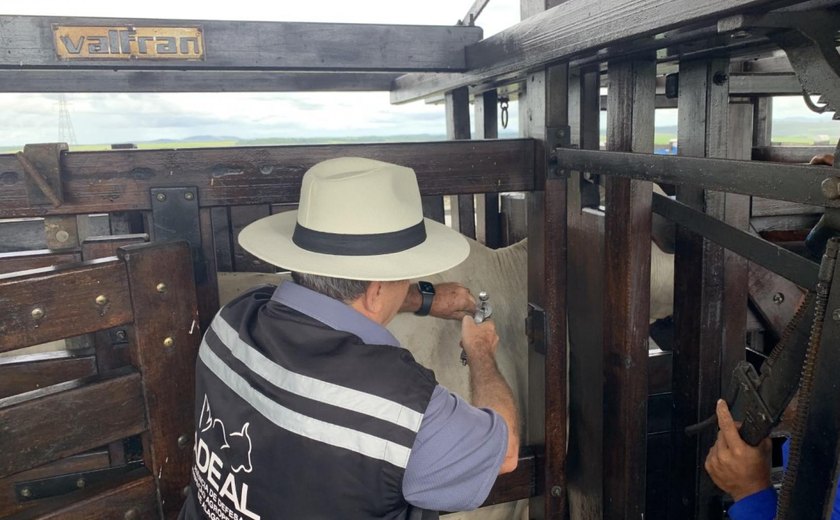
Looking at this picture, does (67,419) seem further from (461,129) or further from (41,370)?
(461,129)

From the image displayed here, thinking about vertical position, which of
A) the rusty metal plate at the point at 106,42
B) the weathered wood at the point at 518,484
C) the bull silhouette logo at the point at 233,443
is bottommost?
the weathered wood at the point at 518,484

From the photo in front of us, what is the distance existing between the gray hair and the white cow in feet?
3.43

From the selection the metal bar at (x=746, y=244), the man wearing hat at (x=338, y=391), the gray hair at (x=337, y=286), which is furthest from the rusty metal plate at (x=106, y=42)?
the metal bar at (x=746, y=244)

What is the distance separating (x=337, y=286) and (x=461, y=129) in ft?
7.66

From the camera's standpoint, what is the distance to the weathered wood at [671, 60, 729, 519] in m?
2.10

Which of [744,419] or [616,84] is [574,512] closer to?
[744,419]

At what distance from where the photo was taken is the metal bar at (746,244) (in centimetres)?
138

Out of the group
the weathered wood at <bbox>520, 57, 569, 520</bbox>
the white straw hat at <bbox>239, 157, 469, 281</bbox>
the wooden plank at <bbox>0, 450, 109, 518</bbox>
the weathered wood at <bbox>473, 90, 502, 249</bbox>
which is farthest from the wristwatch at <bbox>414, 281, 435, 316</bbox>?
the weathered wood at <bbox>473, 90, 502, 249</bbox>

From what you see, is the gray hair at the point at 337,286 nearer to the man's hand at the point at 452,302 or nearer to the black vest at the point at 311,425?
the black vest at the point at 311,425

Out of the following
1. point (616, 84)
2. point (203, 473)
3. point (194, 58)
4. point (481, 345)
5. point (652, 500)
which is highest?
point (194, 58)

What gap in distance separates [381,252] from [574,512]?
1.56m

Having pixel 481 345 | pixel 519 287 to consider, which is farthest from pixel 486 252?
pixel 481 345

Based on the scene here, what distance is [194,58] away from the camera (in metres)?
2.15

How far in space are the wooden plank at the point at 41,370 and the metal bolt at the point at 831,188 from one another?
7.09 feet
